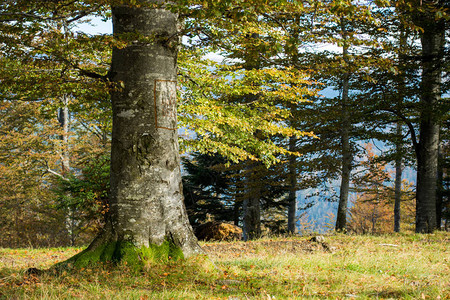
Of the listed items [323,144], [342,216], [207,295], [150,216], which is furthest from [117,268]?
[323,144]

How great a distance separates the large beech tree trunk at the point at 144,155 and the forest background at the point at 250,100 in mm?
368

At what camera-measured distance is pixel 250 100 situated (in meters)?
14.0

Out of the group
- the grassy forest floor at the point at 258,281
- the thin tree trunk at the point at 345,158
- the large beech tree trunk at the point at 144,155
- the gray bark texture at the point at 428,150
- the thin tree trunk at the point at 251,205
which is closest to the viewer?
the grassy forest floor at the point at 258,281

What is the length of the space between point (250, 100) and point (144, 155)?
9.72 m

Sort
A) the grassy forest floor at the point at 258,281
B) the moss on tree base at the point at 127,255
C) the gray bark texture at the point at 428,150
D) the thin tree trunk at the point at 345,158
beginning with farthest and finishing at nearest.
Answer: the thin tree trunk at the point at 345,158, the gray bark texture at the point at 428,150, the moss on tree base at the point at 127,255, the grassy forest floor at the point at 258,281

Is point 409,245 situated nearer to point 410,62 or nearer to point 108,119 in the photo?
point 410,62

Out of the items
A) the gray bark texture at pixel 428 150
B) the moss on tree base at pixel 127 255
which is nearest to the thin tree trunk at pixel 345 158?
the gray bark texture at pixel 428 150

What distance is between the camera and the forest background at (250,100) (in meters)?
4.78

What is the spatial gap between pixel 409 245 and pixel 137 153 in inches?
256

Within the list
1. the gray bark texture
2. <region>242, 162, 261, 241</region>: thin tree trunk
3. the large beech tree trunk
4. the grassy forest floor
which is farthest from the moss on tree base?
the gray bark texture

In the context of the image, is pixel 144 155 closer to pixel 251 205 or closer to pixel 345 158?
pixel 345 158

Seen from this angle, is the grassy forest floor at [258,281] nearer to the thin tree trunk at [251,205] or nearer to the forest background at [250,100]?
the forest background at [250,100]

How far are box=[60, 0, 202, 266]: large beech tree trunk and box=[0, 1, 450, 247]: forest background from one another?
37cm

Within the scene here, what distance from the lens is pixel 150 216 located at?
4715 mm
